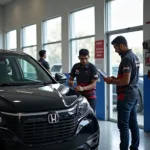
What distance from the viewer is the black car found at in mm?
1958

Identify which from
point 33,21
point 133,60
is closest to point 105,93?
point 133,60

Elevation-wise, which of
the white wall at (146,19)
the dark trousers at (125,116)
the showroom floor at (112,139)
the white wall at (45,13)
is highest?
the white wall at (45,13)

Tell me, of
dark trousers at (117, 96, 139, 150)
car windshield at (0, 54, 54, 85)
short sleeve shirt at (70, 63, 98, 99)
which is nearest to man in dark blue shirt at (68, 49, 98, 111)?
short sleeve shirt at (70, 63, 98, 99)

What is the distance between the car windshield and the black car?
7cm

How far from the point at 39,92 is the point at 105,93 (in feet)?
11.8

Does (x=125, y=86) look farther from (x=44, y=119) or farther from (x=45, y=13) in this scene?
(x=45, y=13)

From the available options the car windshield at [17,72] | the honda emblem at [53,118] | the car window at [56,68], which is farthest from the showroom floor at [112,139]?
the car window at [56,68]

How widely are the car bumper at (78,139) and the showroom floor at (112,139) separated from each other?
1.48 m

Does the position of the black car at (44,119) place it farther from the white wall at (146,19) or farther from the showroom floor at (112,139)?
the white wall at (146,19)

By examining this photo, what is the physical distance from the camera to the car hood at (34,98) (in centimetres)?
205

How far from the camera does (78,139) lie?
7.29 feet

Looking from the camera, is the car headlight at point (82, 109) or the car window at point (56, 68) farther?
the car window at point (56, 68)

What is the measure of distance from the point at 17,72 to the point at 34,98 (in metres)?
0.93

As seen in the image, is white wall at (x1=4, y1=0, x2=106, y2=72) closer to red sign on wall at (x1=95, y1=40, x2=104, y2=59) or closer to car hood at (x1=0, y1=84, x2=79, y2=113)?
red sign on wall at (x1=95, y1=40, x2=104, y2=59)
